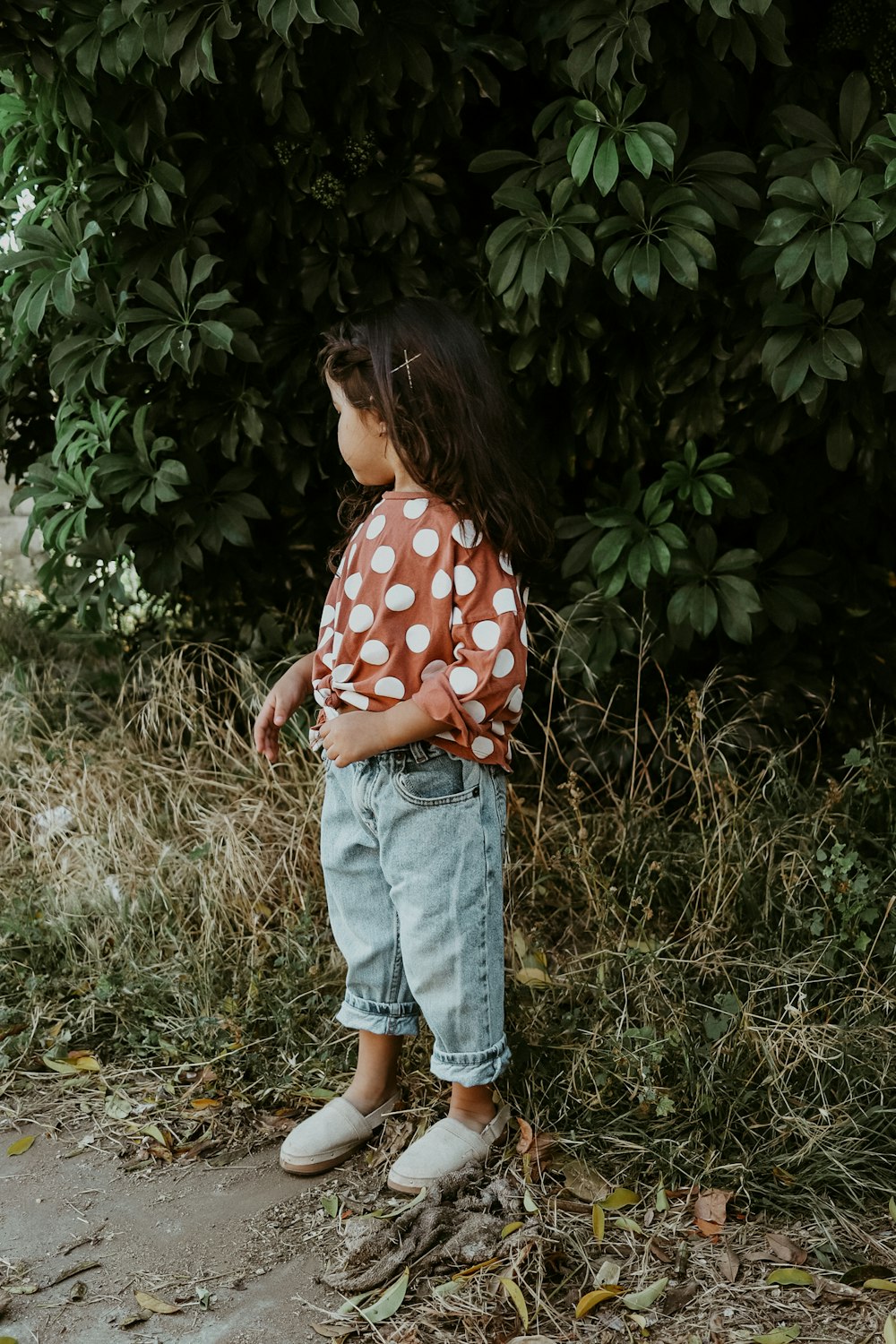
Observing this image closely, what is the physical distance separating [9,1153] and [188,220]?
213 cm

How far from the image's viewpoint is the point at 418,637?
200 cm

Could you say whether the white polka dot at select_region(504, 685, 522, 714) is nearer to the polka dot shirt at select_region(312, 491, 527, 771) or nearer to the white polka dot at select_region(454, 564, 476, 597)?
the polka dot shirt at select_region(312, 491, 527, 771)

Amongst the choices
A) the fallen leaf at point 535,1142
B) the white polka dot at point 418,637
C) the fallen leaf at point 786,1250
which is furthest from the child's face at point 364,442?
the fallen leaf at point 786,1250

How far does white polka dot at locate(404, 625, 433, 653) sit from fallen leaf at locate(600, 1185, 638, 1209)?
100 cm

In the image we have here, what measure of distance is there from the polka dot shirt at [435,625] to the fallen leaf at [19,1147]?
1.19 meters

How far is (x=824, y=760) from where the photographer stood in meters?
3.41

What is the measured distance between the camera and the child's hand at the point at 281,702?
2.26m

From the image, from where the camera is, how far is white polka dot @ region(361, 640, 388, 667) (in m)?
2.01

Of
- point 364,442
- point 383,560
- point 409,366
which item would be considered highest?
point 409,366

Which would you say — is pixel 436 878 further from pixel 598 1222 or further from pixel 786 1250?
pixel 786 1250

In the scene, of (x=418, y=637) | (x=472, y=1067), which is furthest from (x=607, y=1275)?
(x=418, y=637)

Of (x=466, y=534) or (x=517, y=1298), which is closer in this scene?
(x=517, y=1298)

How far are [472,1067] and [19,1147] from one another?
0.98 meters

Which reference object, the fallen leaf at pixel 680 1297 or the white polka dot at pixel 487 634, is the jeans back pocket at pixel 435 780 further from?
the fallen leaf at pixel 680 1297
